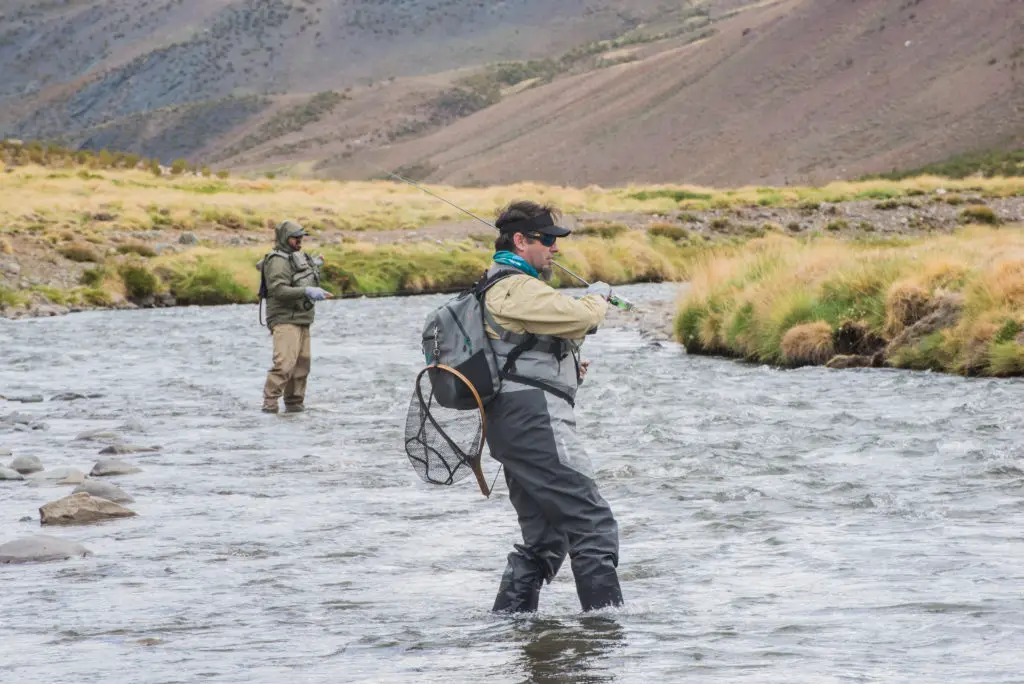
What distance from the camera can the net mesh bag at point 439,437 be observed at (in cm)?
721

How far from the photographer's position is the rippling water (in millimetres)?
Result: 6676

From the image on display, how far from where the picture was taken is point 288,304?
15312 mm

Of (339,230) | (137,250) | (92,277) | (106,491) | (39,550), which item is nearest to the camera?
(39,550)

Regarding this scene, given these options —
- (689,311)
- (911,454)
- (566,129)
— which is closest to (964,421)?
(911,454)

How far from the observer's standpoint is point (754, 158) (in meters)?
129

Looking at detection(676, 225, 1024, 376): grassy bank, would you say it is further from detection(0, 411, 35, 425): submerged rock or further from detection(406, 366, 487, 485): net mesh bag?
detection(406, 366, 487, 485): net mesh bag

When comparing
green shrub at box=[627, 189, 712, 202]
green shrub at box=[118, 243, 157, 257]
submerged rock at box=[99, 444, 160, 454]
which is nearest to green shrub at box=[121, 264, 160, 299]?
green shrub at box=[118, 243, 157, 257]

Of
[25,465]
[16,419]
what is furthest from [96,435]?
[25,465]

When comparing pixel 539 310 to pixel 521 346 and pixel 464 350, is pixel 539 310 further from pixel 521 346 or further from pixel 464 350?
pixel 464 350

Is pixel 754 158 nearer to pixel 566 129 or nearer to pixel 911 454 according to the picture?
pixel 566 129

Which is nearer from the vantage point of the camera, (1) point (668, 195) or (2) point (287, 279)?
(2) point (287, 279)

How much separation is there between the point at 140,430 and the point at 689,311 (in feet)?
33.6

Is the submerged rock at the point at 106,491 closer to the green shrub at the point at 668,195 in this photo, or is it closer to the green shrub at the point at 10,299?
the green shrub at the point at 10,299

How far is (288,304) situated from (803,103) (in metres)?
123
